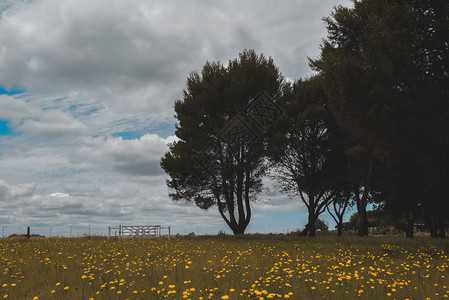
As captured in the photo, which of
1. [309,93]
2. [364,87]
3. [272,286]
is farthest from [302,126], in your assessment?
[272,286]

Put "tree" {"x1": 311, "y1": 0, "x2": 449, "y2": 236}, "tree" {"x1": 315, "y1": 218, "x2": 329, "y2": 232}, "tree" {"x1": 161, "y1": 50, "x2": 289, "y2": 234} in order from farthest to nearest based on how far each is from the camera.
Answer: "tree" {"x1": 315, "y1": 218, "x2": 329, "y2": 232}
"tree" {"x1": 161, "y1": 50, "x2": 289, "y2": 234}
"tree" {"x1": 311, "y1": 0, "x2": 449, "y2": 236}

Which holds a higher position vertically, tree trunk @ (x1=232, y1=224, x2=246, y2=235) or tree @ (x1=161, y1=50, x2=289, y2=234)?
tree @ (x1=161, y1=50, x2=289, y2=234)

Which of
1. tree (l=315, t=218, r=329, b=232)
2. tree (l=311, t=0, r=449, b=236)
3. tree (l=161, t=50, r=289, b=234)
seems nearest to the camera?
tree (l=311, t=0, r=449, b=236)

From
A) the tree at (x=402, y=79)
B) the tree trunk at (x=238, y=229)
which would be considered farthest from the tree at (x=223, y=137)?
the tree at (x=402, y=79)

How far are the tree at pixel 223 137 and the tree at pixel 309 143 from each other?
1.69 m

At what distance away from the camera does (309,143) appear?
31.2 metres

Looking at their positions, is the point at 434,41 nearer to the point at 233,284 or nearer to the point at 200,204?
the point at 233,284

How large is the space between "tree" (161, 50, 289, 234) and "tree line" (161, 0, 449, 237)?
0.29ft

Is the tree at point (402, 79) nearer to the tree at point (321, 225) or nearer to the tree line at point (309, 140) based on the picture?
the tree line at point (309, 140)

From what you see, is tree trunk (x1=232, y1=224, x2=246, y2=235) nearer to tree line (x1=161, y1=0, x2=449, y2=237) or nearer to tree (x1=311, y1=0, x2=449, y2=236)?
tree line (x1=161, y1=0, x2=449, y2=237)

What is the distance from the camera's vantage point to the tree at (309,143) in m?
30.4

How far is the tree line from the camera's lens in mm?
18258

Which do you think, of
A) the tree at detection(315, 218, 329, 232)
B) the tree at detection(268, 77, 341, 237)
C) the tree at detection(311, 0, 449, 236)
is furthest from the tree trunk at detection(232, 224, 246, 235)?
the tree at detection(315, 218, 329, 232)

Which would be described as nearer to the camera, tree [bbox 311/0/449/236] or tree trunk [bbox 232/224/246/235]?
tree [bbox 311/0/449/236]
